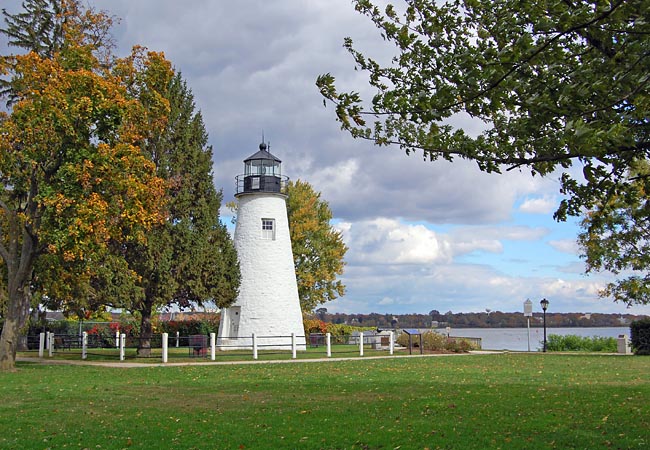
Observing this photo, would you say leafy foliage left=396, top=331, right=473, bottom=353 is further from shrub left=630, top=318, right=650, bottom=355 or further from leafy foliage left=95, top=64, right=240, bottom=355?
leafy foliage left=95, top=64, right=240, bottom=355

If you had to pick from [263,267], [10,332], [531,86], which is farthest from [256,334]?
Answer: [531,86]

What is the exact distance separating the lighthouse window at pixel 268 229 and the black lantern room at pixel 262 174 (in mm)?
1680

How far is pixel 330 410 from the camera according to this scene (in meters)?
12.2

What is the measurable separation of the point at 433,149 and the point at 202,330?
1450 inches

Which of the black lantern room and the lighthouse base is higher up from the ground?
the black lantern room

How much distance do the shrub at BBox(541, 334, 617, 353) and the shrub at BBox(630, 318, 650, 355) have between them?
748 cm

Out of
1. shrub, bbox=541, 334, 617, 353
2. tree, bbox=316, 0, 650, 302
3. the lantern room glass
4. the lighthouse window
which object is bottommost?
shrub, bbox=541, 334, 617, 353

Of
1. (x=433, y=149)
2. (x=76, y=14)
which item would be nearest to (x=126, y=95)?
(x=76, y=14)

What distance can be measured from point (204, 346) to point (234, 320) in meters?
5.18

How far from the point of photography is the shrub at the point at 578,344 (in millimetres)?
39656

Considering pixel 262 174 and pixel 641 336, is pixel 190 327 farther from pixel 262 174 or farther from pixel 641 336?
pixel 641 336

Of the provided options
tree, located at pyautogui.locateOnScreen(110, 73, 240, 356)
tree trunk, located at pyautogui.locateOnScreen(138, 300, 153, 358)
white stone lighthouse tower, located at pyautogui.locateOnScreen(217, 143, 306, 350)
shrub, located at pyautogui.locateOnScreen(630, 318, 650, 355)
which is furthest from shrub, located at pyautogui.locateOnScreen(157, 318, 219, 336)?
shrub, located at pyautogui.locateOnScreen(630, 318, 650, 355)

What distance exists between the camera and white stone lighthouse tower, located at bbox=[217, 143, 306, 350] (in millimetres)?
35156

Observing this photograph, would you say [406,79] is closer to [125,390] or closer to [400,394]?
[400,394]
